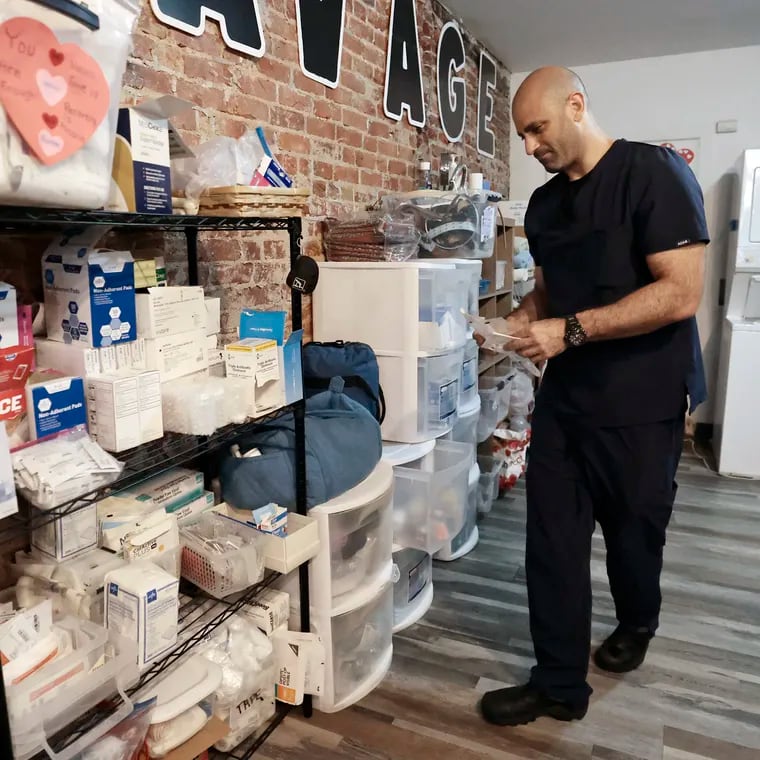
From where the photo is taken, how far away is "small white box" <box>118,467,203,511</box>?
4.89 feet

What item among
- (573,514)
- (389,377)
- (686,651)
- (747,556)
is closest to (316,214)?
(389,377)

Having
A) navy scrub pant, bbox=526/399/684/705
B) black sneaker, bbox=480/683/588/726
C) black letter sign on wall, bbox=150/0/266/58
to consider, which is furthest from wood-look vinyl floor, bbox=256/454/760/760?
black letter sign on wall, bbox=150/0/266/58

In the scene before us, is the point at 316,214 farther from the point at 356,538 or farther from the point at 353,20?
the point at 356,538

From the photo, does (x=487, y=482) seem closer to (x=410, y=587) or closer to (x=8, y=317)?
(x=410, y=587)

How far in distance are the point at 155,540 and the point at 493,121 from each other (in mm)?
3825

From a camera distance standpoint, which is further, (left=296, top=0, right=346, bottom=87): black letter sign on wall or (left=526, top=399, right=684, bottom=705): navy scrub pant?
(left=296, top=0, right=346, bottom=87): black letter sign on wall

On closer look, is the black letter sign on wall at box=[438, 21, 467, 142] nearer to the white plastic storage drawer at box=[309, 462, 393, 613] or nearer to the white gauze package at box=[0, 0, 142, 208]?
the white plastic storage drawer at box=[309, 462, 393, 613]

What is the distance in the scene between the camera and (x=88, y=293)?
117 cm

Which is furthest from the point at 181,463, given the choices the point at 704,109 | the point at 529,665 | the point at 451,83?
the point at 704,109

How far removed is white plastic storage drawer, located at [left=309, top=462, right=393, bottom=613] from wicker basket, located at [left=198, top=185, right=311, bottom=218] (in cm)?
75

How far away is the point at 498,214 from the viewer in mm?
3357

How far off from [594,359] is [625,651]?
3.03ft

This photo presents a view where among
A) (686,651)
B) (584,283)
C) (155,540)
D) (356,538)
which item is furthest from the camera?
(686,651)

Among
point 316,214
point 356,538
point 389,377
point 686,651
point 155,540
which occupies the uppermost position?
point 316,214
